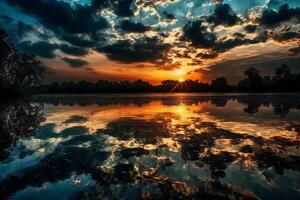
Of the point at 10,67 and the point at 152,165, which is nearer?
the point at 152,165

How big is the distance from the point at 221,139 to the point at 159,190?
900 centimetres

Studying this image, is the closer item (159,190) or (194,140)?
(159,190)

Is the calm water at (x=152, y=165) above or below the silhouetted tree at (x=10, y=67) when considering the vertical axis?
below

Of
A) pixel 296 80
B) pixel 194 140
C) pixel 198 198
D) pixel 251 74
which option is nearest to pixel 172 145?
pixel 194 140

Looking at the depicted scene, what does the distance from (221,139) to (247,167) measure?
581 cm

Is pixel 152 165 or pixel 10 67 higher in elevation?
pixel 10 67

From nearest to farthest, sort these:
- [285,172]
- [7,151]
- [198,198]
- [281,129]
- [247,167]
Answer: [198,198] < [285,172] < [247,167] < [7,151] < [281,129]

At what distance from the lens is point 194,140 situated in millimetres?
16266

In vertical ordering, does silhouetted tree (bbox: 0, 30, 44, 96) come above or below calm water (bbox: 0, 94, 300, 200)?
above

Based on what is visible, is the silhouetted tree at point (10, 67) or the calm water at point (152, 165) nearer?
the calm water at point (152, 165)

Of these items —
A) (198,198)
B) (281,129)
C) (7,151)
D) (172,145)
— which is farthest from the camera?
(281,129)

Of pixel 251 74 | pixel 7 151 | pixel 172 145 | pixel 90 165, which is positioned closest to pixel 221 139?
pixel 172 145

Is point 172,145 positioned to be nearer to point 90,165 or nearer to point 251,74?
point 90,165

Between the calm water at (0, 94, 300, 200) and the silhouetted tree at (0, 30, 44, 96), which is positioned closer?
the calm water at (0, 94, 300, 200)
